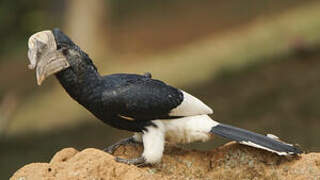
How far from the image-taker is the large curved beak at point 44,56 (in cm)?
382

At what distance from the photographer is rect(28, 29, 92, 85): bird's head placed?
151 inches

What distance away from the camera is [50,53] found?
3.88 meters

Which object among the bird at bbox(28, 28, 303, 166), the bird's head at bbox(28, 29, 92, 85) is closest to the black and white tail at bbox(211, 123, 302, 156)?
the bird at bbox(28, 28, 303, 166)

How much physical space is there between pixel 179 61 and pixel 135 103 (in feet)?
22.0

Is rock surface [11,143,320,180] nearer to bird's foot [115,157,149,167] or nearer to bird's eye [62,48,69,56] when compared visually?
bird's foot [115,157,149,167]

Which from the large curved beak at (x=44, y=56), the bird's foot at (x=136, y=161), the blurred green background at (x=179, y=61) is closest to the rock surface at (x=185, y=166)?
the bird's foot at (x=136, y=161)

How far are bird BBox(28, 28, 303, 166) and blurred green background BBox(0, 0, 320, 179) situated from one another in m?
2.79

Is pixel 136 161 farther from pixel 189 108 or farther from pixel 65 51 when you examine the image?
pixel 65 51

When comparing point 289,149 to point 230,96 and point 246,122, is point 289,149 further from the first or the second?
point 230,96

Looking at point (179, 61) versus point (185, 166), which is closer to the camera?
point (185, 166)

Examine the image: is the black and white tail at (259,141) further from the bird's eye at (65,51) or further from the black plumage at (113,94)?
the bird's eye at (65,51)

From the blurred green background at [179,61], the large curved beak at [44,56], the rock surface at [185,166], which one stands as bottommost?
the blurred green background at [179,61]

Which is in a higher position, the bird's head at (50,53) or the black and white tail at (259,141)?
the bird's head at (50,53)

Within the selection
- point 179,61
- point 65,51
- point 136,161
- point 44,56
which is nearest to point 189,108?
point 136,161
